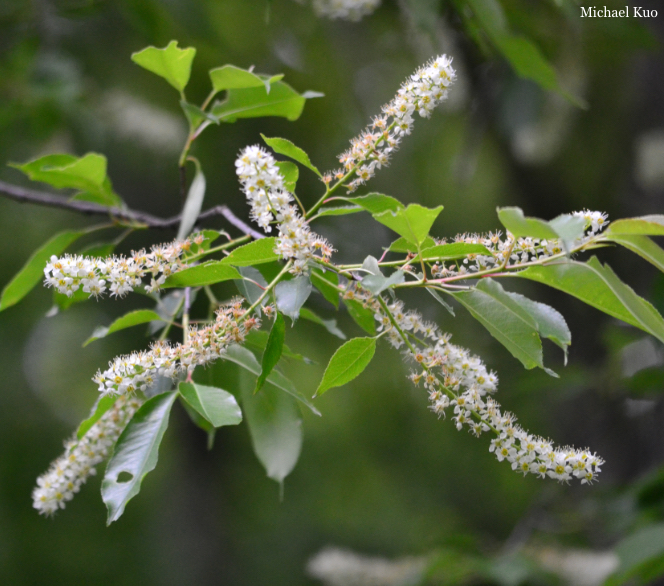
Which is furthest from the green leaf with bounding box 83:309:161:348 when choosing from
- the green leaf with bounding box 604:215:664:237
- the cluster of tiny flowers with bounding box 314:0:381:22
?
the cluster of tiny flowers with bounding box 314:0:381:22

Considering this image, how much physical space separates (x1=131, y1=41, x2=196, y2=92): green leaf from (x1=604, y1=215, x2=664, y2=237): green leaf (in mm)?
950

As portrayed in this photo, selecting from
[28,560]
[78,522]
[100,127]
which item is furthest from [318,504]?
[100,127]

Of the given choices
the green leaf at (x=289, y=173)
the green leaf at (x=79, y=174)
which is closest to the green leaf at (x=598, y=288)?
the green leaf at (x=289, y=173)

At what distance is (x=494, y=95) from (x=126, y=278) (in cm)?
296

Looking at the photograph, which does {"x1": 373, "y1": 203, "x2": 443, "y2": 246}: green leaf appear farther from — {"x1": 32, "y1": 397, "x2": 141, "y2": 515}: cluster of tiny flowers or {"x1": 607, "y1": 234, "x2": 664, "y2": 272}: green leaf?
{"x1": 32, "y1": 397, "x2": 141, "y2": 515}: cluster of tiny flowers

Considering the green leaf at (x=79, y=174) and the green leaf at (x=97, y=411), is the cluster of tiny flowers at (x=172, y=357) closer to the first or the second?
the green leaf at (x=97, y=411)

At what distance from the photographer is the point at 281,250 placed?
89 cm

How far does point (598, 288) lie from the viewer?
853 millimetres

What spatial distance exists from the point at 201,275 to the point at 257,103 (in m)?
0.56

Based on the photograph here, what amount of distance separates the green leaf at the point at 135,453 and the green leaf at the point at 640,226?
0.73m

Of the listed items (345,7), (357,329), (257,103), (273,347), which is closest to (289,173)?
(273,347)

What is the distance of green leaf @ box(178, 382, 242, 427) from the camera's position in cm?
94

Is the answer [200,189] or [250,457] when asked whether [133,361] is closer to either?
[200,189]

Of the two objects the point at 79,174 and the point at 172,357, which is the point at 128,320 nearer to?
the point at 172,357
